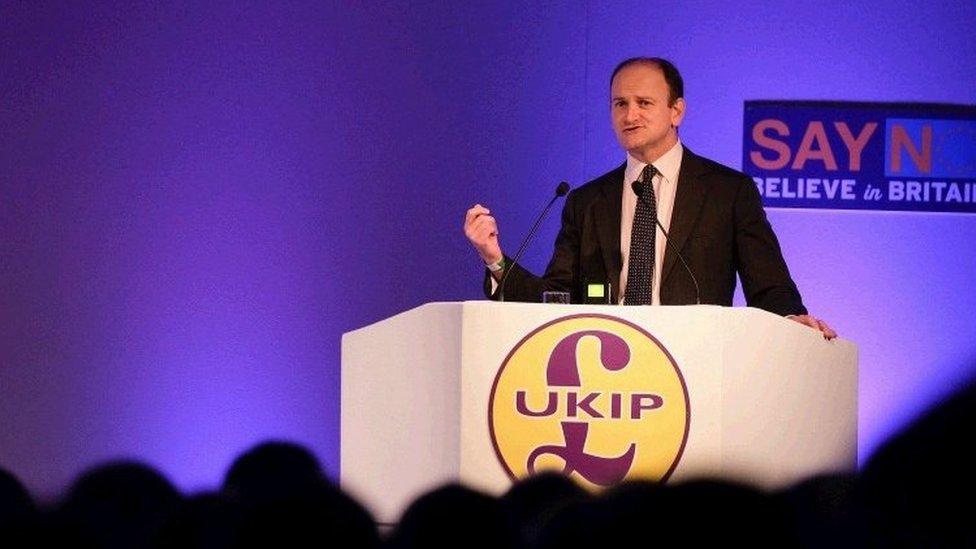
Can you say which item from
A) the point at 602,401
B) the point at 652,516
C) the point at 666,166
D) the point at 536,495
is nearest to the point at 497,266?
the point at 602,401

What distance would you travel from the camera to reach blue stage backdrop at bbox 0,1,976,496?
562 cm

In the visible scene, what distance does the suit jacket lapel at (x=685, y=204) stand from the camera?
4.02 m

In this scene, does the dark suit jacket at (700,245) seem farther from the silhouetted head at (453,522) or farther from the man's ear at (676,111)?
the silhouetted head at (453,522)

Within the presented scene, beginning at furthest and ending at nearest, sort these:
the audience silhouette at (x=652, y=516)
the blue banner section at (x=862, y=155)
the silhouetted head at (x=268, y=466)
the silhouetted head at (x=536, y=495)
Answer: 1. the blue banner section at (x=862, y=155)
2. the silhouetted head at (x=268, y=466)
3. the silhouetted head at (x=536, y=495)
4. the audience silhouette at (x=652, y=516)

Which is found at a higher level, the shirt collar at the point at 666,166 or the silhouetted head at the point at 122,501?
the shirt collar at the point at 666,166

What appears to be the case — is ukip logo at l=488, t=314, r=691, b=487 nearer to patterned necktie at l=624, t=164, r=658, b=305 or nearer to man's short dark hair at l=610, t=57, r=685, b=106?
patterned necktie at l=624, t=164, r=658, b=305

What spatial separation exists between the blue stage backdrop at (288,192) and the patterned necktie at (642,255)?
1.58 meters

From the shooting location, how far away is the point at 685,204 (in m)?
4.14

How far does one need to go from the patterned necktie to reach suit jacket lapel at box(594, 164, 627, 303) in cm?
7

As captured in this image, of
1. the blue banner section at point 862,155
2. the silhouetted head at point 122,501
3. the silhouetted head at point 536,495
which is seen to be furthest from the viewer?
the blue banner section at point 862,155

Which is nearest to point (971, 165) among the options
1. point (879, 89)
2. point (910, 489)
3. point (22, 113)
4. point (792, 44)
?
point (879, 89)

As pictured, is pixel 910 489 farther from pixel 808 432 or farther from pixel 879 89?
pixel 879 89

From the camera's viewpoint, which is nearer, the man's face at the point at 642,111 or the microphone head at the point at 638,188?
the microphone head at the point at 638,188

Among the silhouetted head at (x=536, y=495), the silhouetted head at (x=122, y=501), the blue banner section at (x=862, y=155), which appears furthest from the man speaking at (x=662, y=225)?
the silhouetted head at (x=122, y=501)
